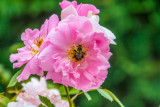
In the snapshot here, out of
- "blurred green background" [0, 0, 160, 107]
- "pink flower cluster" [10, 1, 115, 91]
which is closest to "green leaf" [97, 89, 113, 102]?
"pink flower cluster" [10, 1, 115, 91]

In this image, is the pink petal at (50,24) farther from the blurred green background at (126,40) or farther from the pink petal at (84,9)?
the blurred green background at (126,40)

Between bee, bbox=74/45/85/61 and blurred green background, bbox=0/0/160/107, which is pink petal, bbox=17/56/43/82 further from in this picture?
blurred green background, bbox=0/0/160/107

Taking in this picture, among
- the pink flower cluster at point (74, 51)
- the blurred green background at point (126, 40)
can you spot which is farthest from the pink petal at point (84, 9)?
the blurred green background at point (126, 40)

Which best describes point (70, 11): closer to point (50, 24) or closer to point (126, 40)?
point (50, 24)

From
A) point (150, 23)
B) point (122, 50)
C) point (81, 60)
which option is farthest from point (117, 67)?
point (81, 60)

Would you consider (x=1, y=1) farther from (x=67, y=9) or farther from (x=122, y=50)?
(x=67, y=9)
